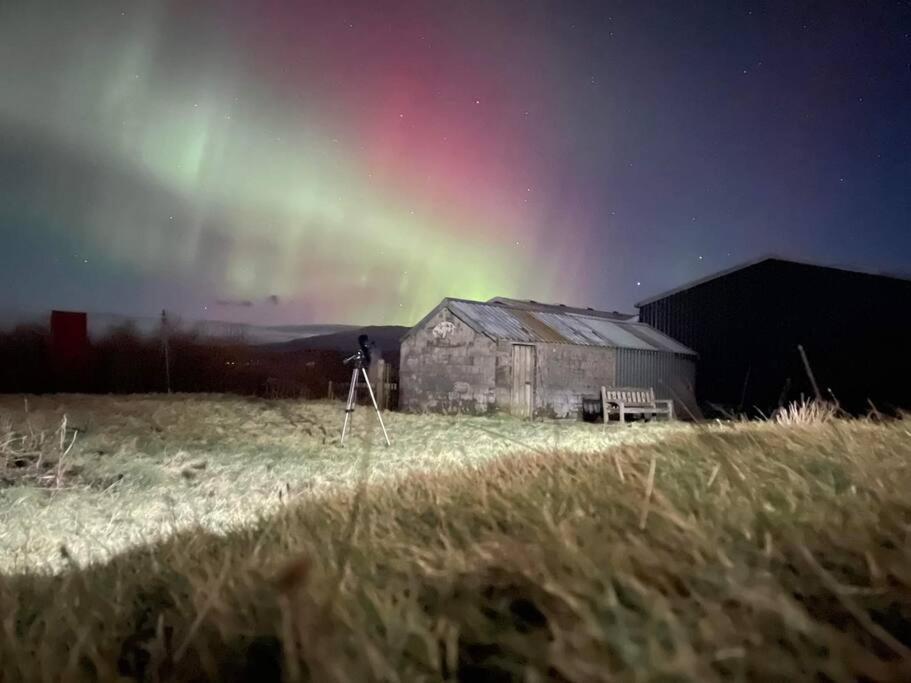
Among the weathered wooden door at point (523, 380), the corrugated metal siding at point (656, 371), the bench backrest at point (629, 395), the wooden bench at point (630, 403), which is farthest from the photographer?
the corrugated metal siding at point (656, 371)

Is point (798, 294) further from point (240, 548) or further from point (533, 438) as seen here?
point (240, 548)

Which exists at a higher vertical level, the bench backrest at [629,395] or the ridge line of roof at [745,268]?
the ridge line of roof at [745,268]

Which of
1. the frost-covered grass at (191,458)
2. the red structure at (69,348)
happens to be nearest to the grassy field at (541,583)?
the frost-covered grass at (191,458)

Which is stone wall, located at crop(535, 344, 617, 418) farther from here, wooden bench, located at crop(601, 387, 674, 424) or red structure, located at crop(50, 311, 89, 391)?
red structure, located at crop(50, 311, 89, 391)

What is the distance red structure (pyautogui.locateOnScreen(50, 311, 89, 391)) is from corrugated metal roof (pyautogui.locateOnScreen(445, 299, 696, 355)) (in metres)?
16.7

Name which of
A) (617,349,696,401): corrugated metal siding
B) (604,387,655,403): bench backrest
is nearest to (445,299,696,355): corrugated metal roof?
(617,349,696,401): corrugated metal siding

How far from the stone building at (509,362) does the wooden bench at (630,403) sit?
2.93 feet

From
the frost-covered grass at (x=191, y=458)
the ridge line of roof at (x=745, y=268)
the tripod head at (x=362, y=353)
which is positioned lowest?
the frost-covered grass at (x=191, y=458)

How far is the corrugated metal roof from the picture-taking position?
23688 millimetres

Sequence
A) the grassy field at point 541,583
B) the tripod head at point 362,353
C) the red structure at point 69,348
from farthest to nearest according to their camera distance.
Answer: the red structure at point 69,348
the tripod head at point 362,353
the grassy field at point 541,583

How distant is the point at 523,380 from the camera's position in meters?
23.0

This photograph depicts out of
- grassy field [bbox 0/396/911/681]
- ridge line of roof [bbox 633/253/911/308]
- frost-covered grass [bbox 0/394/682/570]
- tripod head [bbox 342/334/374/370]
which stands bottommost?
frost-covered grass [bbox 0/394/682/570]

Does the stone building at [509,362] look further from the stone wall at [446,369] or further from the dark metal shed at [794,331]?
the dark metal shed at [794,331]

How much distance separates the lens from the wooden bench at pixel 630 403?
2316cm
